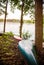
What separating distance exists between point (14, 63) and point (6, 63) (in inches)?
6.0

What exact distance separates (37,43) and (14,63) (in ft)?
1.87

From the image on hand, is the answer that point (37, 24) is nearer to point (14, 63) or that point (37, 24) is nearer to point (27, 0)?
point (14, 63)

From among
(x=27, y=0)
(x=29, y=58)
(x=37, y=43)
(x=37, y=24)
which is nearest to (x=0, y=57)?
(x=37, y=43)

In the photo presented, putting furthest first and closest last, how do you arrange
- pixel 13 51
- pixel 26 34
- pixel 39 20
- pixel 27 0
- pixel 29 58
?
pixel 26 34 < pixel 27 0 < pixel 13 51 < pixel 39 20 < pixel 29 58

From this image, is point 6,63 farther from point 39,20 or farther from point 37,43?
point 39,20

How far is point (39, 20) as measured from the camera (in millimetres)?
2670

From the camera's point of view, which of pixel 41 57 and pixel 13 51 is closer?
pixel 41 57

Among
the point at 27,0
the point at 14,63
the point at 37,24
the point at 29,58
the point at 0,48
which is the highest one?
the point at 27,0

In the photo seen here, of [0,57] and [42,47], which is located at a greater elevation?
[42,47]

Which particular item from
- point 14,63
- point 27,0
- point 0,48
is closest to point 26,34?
point 27,0

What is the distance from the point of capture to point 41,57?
2.70 metres

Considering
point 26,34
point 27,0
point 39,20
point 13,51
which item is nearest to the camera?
point 39,20

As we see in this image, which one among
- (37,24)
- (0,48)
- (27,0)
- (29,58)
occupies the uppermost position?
(27,0)

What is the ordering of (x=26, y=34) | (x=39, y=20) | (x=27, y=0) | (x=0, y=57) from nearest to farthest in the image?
(x=39, y=20)
(x=0, y=57)
(x=27, y=0)
(x=26, y=34)
